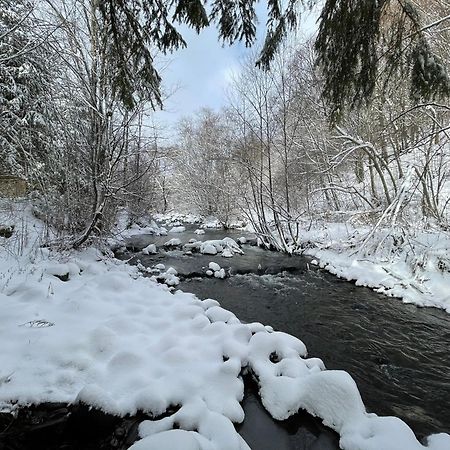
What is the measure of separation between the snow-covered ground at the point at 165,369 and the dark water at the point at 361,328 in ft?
2.08

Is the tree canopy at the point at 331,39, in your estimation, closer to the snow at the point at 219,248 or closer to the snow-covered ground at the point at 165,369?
the snow-covered ground at the point at 165,369

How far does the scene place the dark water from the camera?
121 inches

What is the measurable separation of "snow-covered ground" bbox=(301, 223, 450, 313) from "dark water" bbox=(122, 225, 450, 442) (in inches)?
13.1

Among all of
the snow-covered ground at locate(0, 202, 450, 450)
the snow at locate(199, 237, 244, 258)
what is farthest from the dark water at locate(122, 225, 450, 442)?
the snow at locate(199, 237, 244, 258)

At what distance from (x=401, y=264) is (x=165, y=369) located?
6.28 metres

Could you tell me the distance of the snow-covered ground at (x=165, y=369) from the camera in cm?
229

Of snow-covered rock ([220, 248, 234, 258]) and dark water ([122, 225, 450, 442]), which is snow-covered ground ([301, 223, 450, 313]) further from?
snow-covered rock ([220, 248, 234, 258])

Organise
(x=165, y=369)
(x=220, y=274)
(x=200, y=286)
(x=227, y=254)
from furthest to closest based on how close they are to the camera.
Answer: (x=227, y=254)
(x=220, y=274)
(x=200, y=286)
(x=165, y=369)

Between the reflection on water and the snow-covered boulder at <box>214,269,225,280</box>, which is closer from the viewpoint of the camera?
the reflection on water

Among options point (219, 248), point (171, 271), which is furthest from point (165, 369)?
point (219, 248)

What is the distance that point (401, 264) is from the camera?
273 inches

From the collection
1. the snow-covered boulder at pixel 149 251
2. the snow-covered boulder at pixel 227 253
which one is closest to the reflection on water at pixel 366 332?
the snow-covered boulder at pixel 227 253

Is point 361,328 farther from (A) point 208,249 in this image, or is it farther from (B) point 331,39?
(A) point 208,249

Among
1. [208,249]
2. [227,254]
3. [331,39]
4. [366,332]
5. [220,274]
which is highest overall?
[331,39]
